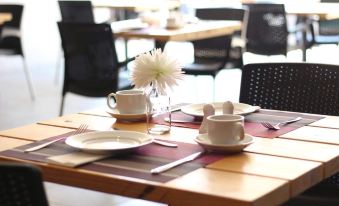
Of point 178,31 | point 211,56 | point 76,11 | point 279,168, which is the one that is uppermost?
point 76,11

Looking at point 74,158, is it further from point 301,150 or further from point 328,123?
point 328,123

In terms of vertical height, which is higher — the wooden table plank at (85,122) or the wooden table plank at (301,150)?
the wooden table plank at (85,122)

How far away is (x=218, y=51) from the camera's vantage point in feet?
17.2

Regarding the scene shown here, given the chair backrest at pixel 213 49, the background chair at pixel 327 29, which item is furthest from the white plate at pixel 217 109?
the background chair at pixel 327 29

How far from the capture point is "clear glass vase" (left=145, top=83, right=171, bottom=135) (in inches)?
80.7

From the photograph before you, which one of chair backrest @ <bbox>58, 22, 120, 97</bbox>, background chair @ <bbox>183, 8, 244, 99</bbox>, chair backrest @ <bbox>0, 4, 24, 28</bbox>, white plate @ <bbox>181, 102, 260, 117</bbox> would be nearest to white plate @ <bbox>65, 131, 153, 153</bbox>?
white plate @ <bbox>181, 102, 260, 117</bbox>

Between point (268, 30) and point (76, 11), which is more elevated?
point (76, 11)

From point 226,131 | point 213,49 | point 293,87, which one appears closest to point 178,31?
point 213,49

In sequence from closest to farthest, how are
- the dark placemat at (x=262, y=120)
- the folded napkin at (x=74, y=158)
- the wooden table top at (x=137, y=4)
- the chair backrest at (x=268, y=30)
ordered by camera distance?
the folded napkin at (x=74, y=158) < the dark placemat at (x=262, y=120) < the chair backrest at (x=268, y=30) < the wooden table top at (x=137, y=4)

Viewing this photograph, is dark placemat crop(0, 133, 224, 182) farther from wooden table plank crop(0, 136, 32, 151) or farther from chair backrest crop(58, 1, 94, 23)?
chair backrest crop(58, 1, 94, 23)

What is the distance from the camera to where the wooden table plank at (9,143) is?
1893 millimetres

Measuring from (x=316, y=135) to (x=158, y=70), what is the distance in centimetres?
49

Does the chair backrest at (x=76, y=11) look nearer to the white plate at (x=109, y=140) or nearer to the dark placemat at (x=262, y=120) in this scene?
the dark placemat at (x=262, y=120)

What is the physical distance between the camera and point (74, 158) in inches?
68.6
